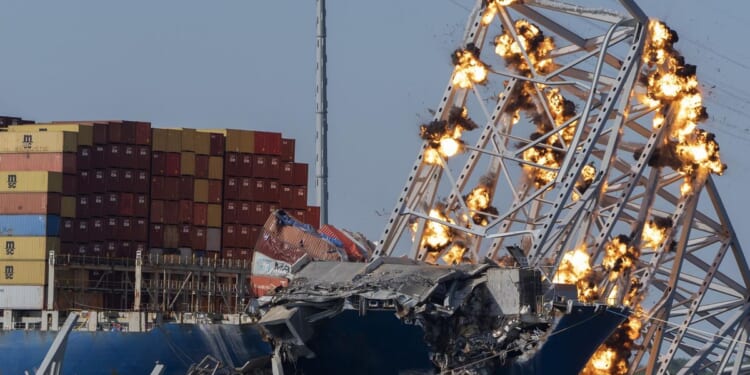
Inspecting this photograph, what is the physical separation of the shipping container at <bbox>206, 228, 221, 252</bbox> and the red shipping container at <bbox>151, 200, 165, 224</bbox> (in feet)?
8.09

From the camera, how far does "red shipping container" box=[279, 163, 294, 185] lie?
102m

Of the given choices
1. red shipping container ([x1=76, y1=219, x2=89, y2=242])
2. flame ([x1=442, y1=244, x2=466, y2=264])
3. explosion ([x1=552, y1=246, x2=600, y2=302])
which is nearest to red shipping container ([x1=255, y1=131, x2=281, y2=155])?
red shipping container ([x1=76, y1=219, x2=89, y2=242])

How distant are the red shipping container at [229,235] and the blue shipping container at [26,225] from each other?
10.9 metres

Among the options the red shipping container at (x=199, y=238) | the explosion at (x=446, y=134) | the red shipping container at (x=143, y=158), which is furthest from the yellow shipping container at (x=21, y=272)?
the explosion at (x=446, y=134)

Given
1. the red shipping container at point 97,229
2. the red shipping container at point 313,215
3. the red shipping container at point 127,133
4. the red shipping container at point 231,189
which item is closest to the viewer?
the red shipping container at point 97,229

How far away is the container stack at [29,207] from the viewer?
298ft

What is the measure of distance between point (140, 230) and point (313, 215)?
9.08 m

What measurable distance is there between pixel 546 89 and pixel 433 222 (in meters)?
8.07

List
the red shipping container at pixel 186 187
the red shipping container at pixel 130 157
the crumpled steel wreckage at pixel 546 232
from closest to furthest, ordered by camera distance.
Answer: the crumpled steel wreckage at pixel 546 232 < the red shipping container at pixel 130 157 < the red shipping container at pixel 186 187

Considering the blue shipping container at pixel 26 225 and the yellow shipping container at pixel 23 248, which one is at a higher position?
the blue shipping container at pixel 26 225

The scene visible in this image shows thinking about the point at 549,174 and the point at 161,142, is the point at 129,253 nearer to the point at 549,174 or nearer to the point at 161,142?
the point at 161,142

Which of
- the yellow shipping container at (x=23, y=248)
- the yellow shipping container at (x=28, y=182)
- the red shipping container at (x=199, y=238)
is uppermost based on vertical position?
the yellow shipping container at (x=28, y=182)

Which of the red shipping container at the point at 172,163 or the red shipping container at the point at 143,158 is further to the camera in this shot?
the red shipping container at the point at 172,163

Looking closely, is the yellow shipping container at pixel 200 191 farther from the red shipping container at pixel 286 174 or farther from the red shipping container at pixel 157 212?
the red shipping container at pixel 286 174
